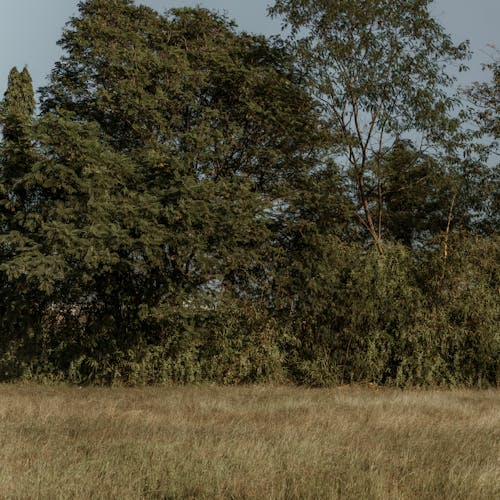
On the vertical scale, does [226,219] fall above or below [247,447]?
above

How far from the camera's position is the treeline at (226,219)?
11422 millimetres

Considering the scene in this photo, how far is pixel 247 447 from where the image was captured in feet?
19.9

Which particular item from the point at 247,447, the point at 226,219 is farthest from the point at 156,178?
the point at 247,447

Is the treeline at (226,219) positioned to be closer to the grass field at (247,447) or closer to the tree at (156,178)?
the tree at (156,178)

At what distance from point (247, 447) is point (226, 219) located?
652 cm

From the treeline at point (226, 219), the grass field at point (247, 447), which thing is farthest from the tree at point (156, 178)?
the grass field at point (247, 447)

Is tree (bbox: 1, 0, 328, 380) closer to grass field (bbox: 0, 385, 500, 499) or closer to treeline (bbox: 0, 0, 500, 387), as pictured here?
treeline (bbox: 0, 0, 500, 387)

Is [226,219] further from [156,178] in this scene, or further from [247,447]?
[247,447]

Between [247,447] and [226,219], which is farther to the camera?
[226,219]

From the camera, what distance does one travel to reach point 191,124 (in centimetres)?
1523

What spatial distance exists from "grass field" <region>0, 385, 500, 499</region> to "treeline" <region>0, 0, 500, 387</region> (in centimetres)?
277

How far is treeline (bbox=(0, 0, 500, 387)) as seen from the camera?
11.4 meters

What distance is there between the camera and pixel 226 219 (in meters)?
12.0

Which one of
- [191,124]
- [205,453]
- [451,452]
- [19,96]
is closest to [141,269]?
[191,124]
